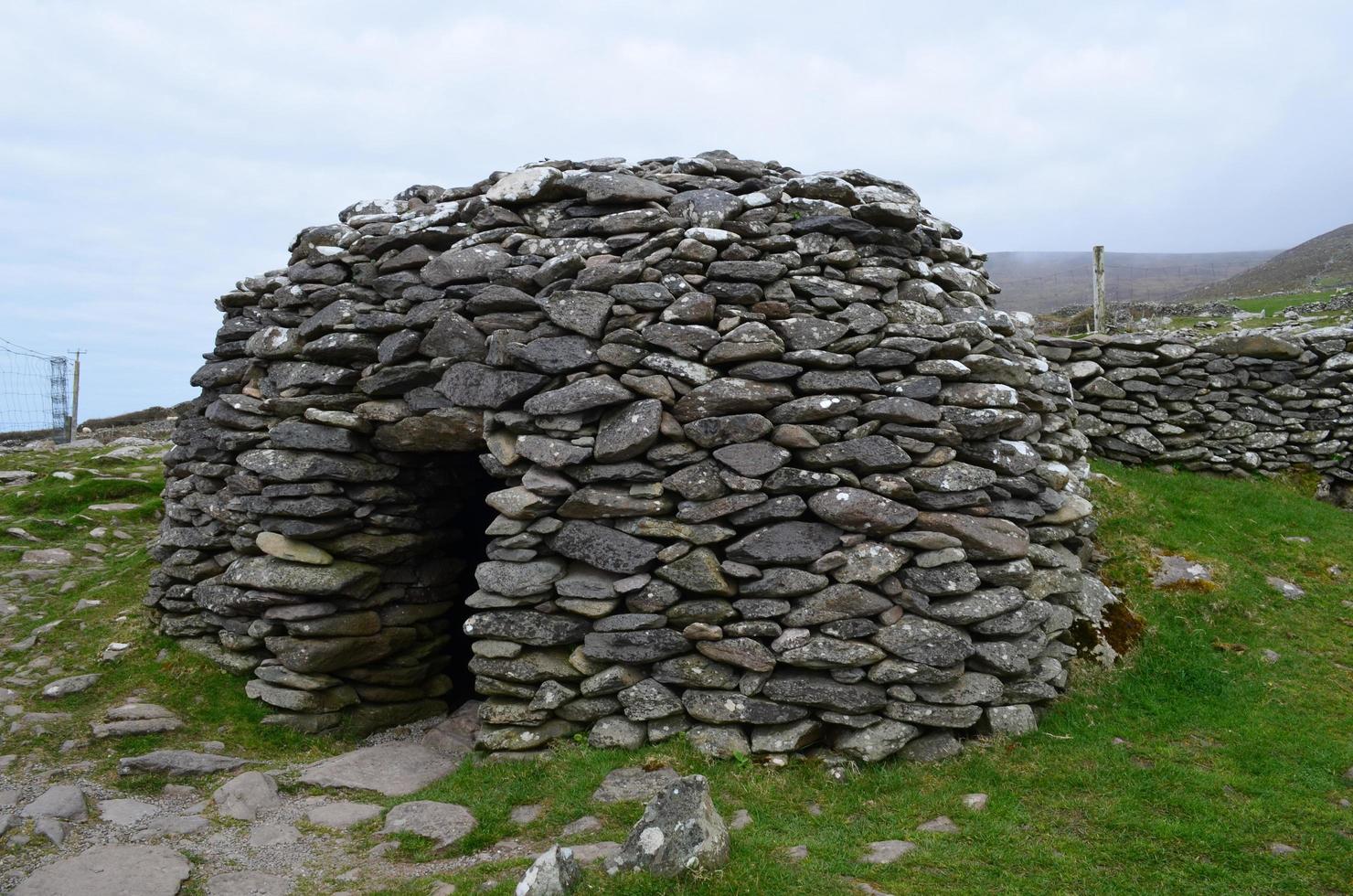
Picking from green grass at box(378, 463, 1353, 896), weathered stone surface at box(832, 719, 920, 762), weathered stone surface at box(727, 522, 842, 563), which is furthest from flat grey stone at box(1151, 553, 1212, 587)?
weathered stone surface at box(727, 522, 842, 563)

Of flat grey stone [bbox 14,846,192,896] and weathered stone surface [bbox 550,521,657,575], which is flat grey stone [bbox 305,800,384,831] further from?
weathered stone surface [bbox 550,521,657,575]

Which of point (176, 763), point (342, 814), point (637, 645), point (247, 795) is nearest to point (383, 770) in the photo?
point (342, 814)

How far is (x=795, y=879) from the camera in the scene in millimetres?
4746

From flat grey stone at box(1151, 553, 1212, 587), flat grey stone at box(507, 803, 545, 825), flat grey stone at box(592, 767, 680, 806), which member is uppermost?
flat grey stone at box(1151, 553, 1212, 587)

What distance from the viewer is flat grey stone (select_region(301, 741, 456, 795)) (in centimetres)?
677

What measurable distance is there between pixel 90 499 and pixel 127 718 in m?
8.09

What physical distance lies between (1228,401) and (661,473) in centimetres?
938

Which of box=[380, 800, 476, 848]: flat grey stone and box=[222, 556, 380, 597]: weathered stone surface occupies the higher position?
box=[222, 556, 380, 597]: weathered stone surface

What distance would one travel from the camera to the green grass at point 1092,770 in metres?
4.87

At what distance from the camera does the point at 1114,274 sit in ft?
214

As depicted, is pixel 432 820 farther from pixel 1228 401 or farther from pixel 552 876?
pixel 1228 401

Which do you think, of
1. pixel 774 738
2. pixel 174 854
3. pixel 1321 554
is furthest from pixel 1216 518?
pixel 174 854

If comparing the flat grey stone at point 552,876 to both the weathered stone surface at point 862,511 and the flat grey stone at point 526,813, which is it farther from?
the weathered stone surface at point 862,511

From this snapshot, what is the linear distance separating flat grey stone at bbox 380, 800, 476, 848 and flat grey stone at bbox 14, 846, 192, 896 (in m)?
1.32
